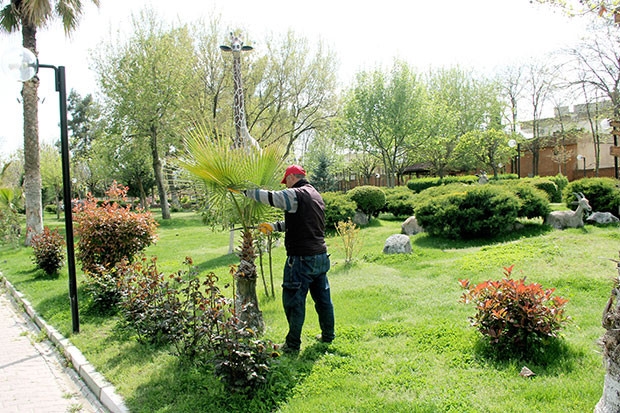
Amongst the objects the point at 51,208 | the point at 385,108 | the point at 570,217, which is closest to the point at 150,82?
the point at 385,108

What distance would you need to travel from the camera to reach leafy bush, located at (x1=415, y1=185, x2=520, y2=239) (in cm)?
1056

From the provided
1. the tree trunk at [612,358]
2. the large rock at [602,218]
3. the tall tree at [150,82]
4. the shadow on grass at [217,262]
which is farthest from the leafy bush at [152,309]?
the tall tree at [150,82]

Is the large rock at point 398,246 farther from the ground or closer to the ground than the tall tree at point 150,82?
closer to the ground

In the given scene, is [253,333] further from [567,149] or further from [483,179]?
[567,149]

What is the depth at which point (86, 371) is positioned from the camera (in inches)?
188

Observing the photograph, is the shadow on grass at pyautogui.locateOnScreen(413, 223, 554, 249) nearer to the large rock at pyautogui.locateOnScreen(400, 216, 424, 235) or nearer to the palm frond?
the large rock at pyautogui.locateOnScreen(400, 216, 424, 235)

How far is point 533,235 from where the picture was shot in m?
10.5

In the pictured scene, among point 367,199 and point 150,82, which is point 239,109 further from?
point 150,82

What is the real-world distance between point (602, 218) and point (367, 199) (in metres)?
7.79

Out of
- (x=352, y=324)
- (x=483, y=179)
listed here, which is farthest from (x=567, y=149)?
(x=352, y=324)

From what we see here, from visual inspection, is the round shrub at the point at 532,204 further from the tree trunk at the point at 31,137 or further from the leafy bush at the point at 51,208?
the leafy bush at the point at 51,208

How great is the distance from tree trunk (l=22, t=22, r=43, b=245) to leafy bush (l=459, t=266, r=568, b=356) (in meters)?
15.9

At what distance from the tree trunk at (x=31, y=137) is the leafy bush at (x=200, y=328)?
11.3 m

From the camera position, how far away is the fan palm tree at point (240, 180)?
441 centimetres
